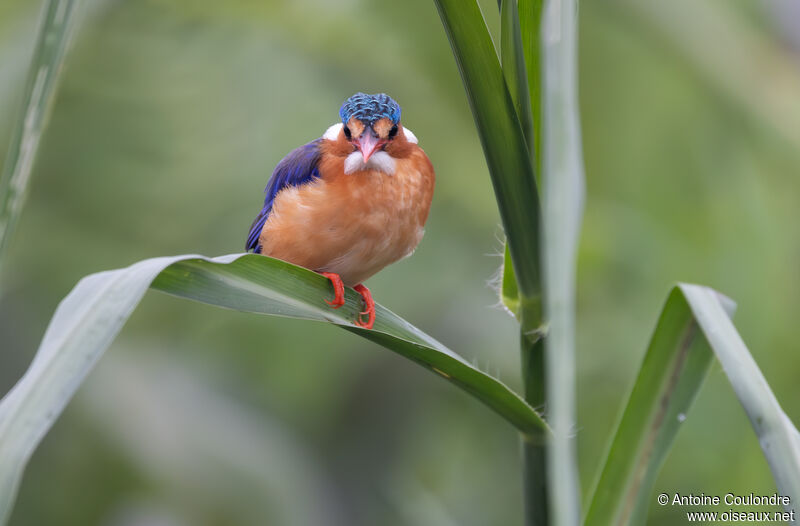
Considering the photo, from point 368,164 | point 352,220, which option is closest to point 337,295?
→ point 352,220

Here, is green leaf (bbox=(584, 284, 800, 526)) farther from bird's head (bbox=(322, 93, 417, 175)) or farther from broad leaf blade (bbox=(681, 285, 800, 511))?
bird's head (bbox=(322, 93, 417, 175))

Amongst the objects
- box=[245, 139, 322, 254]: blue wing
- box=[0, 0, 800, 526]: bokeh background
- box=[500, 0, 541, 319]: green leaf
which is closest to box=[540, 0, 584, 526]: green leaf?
box=[500, 0, 541, 319]: green leaf

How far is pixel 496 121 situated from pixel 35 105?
0.52 m

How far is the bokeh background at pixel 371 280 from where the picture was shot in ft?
7.72

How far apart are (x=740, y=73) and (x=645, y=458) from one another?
122 cm

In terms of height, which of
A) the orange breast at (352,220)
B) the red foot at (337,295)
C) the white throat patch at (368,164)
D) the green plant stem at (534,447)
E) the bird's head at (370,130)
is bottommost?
the green plant stem at (534,447)

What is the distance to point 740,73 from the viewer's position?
196 centimetres

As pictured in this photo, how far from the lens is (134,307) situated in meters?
0.87

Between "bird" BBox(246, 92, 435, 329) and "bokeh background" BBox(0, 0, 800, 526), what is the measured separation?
547 mm

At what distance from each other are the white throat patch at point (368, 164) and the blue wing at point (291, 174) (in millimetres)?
97

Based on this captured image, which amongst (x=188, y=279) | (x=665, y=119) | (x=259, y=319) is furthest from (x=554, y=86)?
(x=259, y=319)

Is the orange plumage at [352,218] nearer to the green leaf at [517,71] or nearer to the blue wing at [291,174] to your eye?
the blue wing at [291,174]

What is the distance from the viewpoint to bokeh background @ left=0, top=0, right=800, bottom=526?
7.72ft

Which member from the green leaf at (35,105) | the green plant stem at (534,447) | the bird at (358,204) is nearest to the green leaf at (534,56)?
the green plant stem at (534,447)
